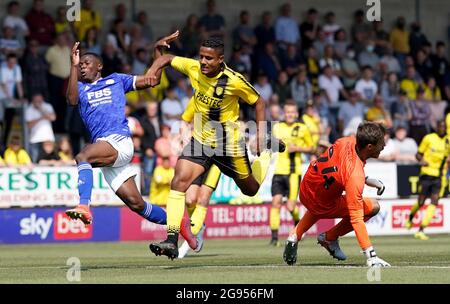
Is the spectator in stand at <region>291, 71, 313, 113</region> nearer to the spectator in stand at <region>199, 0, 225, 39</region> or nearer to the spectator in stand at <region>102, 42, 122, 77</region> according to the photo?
the spectator in stand at <region>199, 0, 225, 39</region>

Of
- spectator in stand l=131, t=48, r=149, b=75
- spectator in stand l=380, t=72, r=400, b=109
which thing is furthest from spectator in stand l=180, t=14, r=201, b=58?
spectator in stand l=380, t=72, r=400, b=109

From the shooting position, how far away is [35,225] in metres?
23.8

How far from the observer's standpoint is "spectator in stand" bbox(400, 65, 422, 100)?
3005cm

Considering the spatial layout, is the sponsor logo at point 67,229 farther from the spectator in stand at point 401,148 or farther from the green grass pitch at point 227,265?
the spectator in stand at point 401,148

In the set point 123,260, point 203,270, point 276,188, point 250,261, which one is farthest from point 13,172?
point 203,270

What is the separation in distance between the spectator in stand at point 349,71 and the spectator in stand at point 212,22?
3.18m

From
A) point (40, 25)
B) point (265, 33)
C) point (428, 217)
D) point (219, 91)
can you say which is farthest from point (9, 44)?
point (219, 91)

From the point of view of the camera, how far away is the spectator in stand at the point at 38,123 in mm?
24812

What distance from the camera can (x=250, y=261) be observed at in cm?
1552

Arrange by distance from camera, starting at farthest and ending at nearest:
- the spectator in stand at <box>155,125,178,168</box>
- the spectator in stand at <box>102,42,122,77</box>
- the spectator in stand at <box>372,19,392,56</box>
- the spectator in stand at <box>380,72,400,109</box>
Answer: the spectator in stand at <box>372,19,392,56</box> < the spectator in stand at <box>380,72,400,109</box> < the spectator in stand at <box>102,42,122,77</box> < the spectator in stand at <box>155,125,178,168</box>

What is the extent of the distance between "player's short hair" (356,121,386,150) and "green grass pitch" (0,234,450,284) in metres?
1.35

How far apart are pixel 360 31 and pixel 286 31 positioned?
2.52 meters

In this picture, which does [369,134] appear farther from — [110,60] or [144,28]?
[144,28]

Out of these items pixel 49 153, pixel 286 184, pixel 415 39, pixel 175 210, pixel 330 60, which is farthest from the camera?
pixel 415 39
